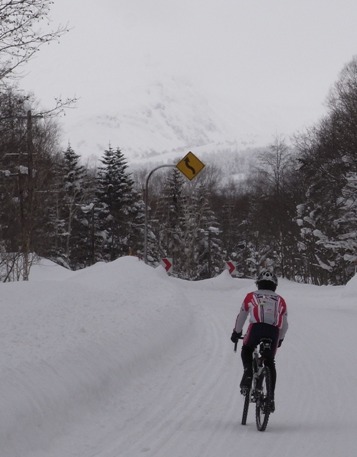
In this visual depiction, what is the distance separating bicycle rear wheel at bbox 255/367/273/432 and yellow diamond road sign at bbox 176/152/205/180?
16215 millimetres

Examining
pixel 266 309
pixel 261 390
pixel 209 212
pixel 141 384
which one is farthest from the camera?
pixel 209 212

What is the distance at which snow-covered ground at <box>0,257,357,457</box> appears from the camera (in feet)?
21.0

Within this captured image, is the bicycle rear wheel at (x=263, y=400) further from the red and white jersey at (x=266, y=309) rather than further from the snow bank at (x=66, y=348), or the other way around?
the snow bank at (x=66, y=348)

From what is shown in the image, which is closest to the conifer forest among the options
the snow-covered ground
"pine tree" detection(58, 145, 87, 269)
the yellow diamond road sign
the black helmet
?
"pine tree" detection(58, 145, 87, 269)

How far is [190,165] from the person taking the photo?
23234 millimetres

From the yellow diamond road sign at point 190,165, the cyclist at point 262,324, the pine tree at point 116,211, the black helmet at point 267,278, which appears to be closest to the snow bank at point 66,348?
the cyclist at point 262,324

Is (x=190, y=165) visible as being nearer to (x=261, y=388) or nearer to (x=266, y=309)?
(x=266, y=309)

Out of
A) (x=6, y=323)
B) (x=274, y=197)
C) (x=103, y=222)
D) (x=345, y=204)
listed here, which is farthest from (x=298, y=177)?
(x=6, y=323)

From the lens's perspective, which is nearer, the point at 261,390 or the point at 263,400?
the point at 263,400

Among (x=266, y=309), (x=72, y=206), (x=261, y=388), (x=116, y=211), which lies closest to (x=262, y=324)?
(x=266, y=309)

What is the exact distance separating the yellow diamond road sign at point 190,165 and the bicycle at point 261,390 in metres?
15.9

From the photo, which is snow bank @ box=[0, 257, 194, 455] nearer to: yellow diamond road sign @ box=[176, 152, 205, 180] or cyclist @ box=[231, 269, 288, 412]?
cyclist @ box=[231, 269, 288, 412]

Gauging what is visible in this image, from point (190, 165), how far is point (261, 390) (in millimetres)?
16527

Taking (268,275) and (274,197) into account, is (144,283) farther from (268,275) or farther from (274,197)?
(274,197)
